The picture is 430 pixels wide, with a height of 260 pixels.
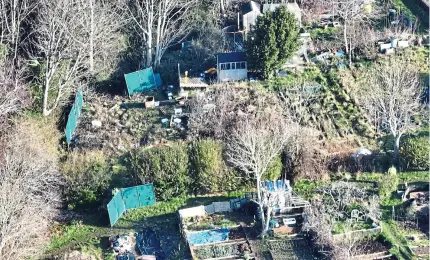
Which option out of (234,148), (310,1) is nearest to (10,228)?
(234,148)

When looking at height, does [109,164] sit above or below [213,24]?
below

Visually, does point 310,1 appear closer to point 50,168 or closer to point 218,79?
point 218,79

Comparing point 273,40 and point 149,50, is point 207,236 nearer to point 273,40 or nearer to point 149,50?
point 273,40

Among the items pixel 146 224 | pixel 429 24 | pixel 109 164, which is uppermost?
pixel 429 24

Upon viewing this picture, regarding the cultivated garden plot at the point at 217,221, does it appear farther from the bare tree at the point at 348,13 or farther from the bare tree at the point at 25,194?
the bare tree at the point at 348,13

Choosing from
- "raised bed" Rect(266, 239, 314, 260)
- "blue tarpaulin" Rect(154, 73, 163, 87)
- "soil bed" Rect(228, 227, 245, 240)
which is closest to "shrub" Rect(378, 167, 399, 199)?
"raised bed" Rect(266, 239, 314, 260)

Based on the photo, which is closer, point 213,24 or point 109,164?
point 109,164
